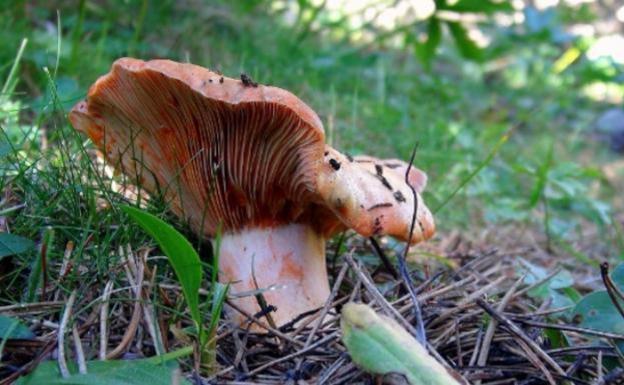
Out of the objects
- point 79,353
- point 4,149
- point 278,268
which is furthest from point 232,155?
point 79,353

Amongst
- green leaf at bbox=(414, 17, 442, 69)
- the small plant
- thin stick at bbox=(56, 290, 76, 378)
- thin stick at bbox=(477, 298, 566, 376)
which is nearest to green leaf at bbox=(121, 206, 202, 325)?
the small plant

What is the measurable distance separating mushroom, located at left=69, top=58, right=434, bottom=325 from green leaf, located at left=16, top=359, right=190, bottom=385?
367 mm

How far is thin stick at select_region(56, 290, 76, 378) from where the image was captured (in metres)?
1.22

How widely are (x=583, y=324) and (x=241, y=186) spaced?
1.01 m

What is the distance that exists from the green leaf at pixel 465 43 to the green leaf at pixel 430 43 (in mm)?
97

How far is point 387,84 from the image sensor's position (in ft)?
17.6

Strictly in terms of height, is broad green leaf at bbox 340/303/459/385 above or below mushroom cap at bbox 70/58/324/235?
below

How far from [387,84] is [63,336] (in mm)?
4397

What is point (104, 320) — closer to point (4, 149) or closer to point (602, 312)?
point (4, 149)

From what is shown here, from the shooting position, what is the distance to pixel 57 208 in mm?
1749

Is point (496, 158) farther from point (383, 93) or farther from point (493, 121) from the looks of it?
point (493, 121)

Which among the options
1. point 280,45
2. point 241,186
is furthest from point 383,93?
point 241,186

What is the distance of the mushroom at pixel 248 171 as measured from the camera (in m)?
1.58

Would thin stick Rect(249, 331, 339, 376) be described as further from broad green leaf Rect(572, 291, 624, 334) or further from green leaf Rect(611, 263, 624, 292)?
green leaf Rect(611, 263, 624, 292)
